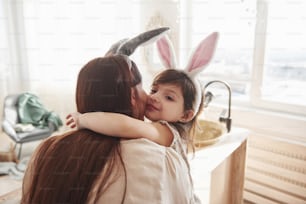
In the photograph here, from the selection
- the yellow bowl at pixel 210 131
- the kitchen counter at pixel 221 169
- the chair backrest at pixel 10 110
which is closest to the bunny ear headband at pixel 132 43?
the kitchen counter at pixel 221 169

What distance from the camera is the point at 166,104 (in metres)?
0.51

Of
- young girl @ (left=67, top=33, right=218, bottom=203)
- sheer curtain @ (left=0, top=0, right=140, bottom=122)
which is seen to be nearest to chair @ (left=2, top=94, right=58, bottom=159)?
sheer curtain @ (left=0, top=0, right=140, bottom=122)

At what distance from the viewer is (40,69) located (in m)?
2.22

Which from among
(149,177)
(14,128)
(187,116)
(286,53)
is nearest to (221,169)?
(187,116)

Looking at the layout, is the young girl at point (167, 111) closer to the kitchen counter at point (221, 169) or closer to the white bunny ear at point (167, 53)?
the white bunny ear at point (167, 53)

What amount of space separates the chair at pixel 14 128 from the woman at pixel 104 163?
5.44 ft

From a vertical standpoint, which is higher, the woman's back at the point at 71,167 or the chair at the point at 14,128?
the woman's back at the point at 71,167

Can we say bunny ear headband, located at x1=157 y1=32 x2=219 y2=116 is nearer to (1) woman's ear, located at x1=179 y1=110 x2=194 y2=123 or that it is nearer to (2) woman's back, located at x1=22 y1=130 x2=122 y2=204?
(1) woman's ear, located at x1=179 y1=110 x2=194 y2=123

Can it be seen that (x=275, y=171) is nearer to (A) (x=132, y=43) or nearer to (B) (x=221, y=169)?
(B) (x=221, y=169)

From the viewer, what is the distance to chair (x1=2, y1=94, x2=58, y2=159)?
192 centimetres

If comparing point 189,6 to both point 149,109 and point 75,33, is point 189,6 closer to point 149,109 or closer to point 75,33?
point 75,33

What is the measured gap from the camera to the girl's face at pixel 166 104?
0.51 metres

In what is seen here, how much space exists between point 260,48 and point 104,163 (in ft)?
3.98

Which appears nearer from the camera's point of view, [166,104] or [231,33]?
[166,104]
